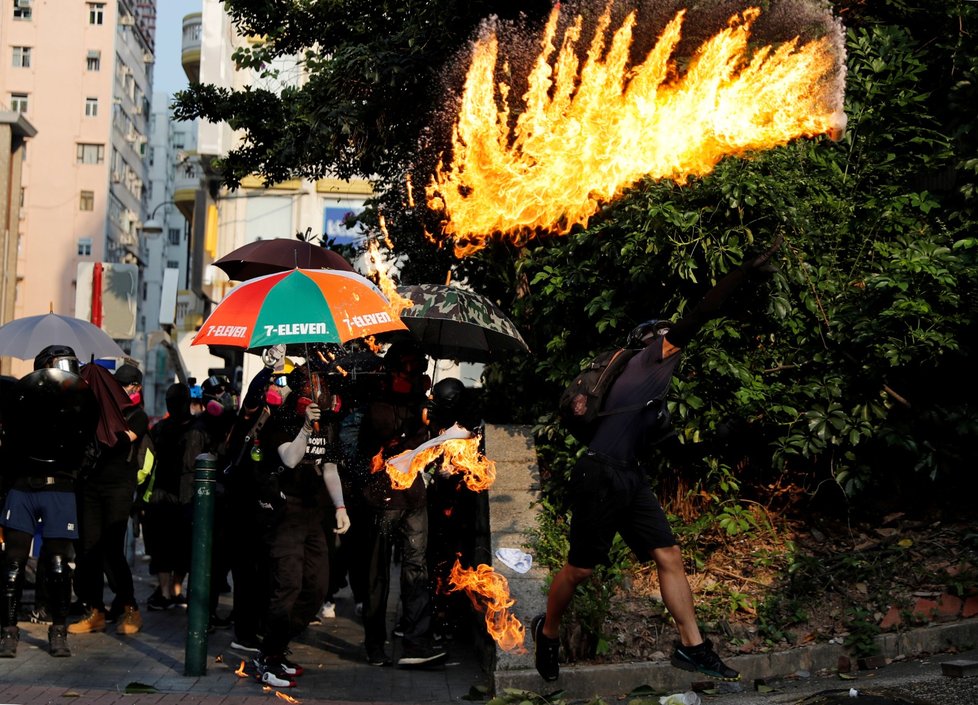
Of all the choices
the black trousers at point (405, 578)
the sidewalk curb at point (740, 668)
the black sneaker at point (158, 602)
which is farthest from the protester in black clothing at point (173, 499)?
the sidewalk curb at point (740, 668)

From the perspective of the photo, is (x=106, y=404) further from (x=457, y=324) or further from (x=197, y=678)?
(x=457, y=324)

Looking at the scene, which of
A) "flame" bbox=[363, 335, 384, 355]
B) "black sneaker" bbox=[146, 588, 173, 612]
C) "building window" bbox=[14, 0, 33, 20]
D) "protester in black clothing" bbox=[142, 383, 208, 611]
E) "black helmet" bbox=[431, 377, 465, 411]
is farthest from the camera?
"building window" bbox=[14, 0, 33, 20]

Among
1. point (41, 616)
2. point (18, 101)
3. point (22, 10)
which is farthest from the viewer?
point (18, 101)

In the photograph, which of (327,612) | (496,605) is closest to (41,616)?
(327,612)

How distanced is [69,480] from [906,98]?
7028mm

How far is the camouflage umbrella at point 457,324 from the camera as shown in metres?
9.23

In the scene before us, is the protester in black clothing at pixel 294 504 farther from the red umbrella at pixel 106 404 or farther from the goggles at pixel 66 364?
the red umbrella at pixel 106 404

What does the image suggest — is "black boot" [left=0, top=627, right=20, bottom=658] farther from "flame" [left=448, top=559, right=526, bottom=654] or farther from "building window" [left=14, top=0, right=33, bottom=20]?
"building window" [left=14, top=0, right=33, bottom=20]

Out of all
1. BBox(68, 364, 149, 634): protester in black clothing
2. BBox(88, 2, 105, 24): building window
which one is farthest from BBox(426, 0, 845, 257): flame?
BBox(88, 2, 105, 24): building window

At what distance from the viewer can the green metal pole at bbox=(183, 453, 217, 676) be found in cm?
802

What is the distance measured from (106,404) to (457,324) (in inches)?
109

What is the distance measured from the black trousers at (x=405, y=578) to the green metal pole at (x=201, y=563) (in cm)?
116

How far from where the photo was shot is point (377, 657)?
8719mm

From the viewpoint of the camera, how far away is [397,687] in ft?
26.2
